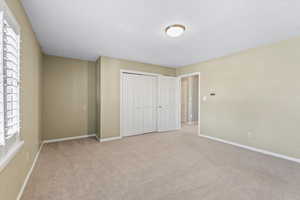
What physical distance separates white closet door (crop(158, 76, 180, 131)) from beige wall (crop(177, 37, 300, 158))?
138 centimetres

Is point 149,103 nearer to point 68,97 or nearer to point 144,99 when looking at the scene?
point 144,99

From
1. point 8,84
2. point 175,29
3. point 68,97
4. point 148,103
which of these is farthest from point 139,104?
point 8,84

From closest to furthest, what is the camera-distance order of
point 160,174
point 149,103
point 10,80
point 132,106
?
1. point 10,80
2. point 160,174
3. point 132,106
4. point 149,103

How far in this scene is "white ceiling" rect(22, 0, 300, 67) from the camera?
183cm

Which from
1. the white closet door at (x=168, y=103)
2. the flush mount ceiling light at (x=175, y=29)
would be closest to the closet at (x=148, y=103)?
the white closet door at (x=168, y=103)

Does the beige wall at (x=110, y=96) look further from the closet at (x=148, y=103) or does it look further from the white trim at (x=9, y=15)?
the white trim at (x=9, y=15)

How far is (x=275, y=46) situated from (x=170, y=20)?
252cm

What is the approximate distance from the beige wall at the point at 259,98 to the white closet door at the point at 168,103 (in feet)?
4.54

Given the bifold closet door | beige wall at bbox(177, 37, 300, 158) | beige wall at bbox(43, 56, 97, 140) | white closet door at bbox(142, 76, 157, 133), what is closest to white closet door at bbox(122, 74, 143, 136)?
the bifold closet door

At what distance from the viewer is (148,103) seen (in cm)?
492

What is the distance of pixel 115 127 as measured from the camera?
4.17 m

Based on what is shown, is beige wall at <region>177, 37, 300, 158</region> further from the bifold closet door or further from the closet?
the bifold closet door

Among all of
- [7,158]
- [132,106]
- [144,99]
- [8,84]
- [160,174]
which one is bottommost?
[160,174]

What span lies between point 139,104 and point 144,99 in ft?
0.87
